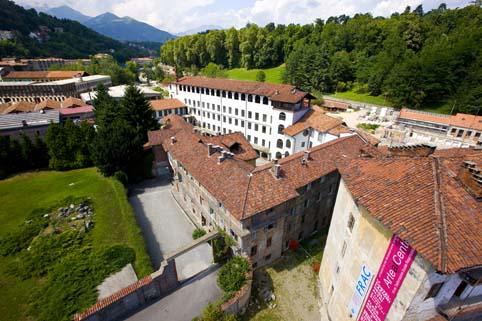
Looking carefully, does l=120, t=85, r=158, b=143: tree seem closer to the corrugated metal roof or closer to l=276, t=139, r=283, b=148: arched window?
the corrugated metal roof

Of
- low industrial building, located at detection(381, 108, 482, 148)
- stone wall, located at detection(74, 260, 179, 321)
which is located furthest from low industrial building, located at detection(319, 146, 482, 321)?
low industrial building, located at detection(381, 108, 482, 148)

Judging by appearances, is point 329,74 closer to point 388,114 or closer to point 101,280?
point 388,114

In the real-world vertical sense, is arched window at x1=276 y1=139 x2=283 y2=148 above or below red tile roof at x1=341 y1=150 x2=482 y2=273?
below

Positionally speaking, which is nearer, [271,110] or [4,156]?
[4,156]

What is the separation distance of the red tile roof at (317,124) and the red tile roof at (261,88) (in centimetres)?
469

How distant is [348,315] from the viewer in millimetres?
19391

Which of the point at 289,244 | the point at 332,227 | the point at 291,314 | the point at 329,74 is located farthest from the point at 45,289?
the point at 329,74

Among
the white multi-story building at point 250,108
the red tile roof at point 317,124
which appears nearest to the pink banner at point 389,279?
the red tile roof at point 317,124

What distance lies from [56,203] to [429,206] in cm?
4750

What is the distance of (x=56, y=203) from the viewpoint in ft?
124

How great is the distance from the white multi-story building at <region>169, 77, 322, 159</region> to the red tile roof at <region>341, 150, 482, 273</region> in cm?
3370

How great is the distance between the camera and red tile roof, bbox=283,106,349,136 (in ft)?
150

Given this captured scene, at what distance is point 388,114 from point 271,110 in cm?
4429

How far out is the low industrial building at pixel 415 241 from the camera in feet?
41.1
